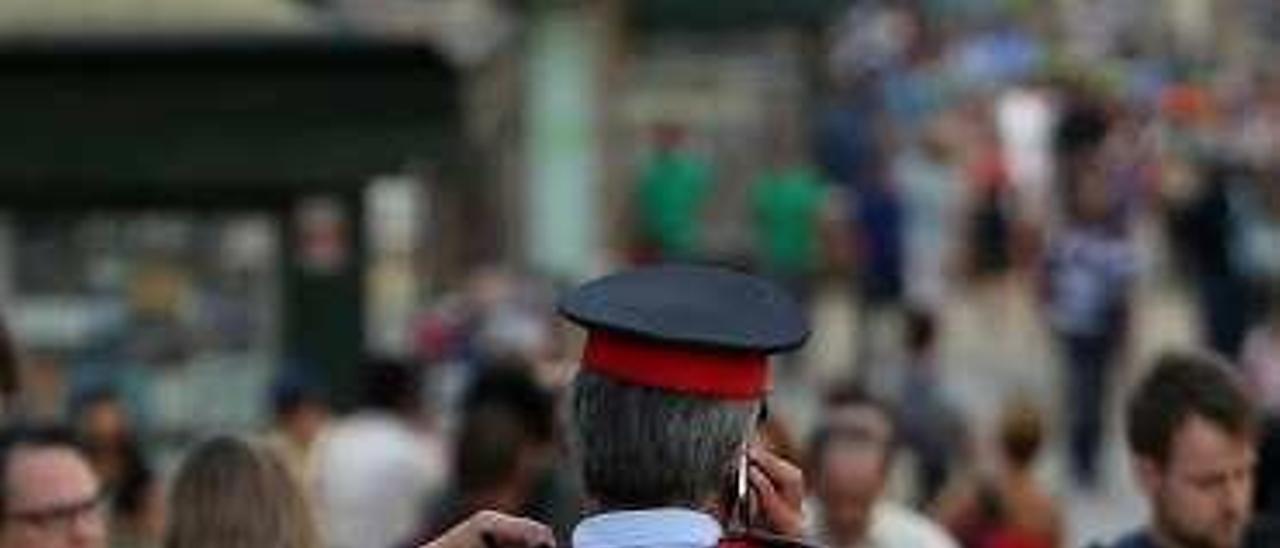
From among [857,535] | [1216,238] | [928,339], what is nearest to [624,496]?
[857,535]

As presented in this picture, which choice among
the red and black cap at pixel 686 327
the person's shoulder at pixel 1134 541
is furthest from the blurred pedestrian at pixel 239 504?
the red and black cap at pixel 686 327

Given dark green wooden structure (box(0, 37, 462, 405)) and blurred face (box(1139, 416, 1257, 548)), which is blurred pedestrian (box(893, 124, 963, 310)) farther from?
blurred face (box(1139, 416, 1257, 548))

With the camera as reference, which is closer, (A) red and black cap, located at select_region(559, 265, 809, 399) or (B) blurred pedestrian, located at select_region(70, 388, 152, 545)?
(A) red and black cap, located at select_region(559, 265, 809, 399)

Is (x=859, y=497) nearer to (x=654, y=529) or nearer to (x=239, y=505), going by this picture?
(x=239, y=505)

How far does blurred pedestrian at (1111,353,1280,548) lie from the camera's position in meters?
7.53

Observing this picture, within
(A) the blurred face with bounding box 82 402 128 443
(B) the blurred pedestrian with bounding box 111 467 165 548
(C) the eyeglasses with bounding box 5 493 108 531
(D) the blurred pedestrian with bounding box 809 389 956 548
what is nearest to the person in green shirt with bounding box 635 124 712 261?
(A) the blurred face with bounding box 82 402 128 443

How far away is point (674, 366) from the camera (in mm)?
5016

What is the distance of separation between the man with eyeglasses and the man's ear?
5.53 feet

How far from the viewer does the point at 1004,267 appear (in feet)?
82.9

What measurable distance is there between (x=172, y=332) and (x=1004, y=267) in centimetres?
1021

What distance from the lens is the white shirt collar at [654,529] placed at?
5.02 meters

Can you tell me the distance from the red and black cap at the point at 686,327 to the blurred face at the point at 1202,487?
95.0 inches

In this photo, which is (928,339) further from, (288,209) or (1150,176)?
(1150,176)

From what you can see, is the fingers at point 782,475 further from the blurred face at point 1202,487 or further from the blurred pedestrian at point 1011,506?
the blurred pedestrian at point 1011,506
